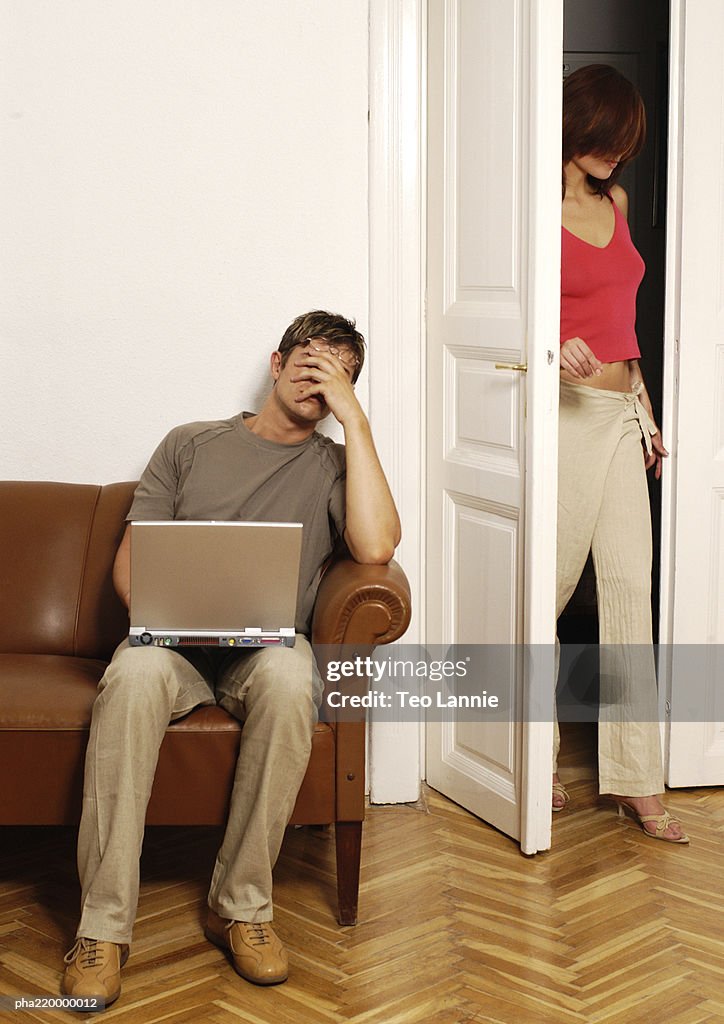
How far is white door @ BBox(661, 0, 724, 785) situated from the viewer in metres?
2.92

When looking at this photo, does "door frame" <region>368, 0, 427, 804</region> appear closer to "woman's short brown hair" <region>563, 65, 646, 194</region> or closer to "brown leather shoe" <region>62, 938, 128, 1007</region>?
"woman's short brown hair" <region>563, 65, 646, 194</region>

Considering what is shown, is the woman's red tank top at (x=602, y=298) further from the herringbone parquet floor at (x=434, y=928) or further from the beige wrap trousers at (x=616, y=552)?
the herringbone parquet floor at (x=434, y=928)

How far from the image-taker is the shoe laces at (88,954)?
2037 millimetres

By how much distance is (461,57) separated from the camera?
2.78 meters

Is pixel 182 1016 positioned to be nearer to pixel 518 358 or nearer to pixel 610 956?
pixel 610 956

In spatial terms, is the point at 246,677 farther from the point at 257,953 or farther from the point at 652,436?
the point at 652,436

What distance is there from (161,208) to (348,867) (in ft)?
5.36

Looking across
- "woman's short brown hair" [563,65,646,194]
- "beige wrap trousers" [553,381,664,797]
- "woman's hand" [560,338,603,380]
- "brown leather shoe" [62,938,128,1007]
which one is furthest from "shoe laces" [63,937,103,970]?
"woman's short brown hair" [563,65,646,194]

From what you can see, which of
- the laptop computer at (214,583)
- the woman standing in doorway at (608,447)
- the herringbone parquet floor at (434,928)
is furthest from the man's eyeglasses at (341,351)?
the herringbone parquet floor at (434,928)

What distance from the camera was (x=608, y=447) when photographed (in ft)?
9.51

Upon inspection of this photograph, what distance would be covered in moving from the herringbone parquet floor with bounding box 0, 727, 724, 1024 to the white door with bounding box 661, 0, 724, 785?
0.92 feet

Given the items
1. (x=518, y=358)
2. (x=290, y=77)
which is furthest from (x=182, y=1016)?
(x=290, y=77)

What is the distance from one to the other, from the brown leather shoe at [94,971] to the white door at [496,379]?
Result: 101 centimetres

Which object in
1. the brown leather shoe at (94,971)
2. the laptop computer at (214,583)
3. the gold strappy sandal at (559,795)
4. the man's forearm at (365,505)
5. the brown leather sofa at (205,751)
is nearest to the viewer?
the brown leather shoe at (94,971)
